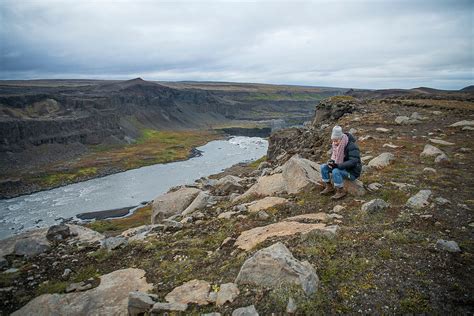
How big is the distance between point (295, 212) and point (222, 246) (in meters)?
3.55

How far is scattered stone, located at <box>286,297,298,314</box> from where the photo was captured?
712 cm

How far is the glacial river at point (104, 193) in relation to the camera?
193 feet

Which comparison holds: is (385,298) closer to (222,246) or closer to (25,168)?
(222,246)

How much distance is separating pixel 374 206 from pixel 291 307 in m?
6.11

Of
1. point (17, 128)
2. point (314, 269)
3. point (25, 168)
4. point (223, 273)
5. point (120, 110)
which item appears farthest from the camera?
point (120, 110)

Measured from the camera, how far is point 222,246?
1113cm

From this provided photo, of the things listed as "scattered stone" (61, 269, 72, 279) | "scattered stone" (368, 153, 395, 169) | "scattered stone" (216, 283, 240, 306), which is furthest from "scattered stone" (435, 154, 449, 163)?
"scattered stone" (61, 269, 72, 279)

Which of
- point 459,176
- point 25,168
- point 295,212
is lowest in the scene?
point 25,168

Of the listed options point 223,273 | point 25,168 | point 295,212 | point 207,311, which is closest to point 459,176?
point 295,212

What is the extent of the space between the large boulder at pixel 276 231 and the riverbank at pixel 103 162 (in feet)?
269

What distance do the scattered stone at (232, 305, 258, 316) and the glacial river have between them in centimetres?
5426

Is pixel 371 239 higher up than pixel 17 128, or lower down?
higher up

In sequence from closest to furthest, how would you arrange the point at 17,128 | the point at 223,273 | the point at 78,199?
the point at 223,273 < the point at 78,199 < the point at 17,128

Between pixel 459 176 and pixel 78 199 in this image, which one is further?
pixel 78 199
